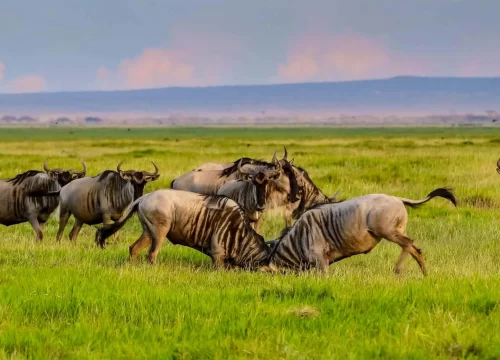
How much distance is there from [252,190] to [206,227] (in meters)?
2.25

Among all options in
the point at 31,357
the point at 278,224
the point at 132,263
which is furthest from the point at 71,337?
the point at 278,224

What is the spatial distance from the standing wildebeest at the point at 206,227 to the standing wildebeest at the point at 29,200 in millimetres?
3711

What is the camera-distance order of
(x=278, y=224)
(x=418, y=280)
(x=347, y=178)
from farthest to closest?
(x=347, y=178), (x=278, y=224), (x=418, y=280)

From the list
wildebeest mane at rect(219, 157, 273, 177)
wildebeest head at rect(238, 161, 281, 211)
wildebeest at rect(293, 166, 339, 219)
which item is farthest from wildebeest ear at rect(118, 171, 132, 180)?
wildebeest at rect(293, 166, 339, 219)

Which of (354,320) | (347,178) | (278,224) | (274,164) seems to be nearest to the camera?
(354,320)

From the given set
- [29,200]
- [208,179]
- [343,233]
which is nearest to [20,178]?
[29,200]

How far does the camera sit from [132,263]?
35.7ft

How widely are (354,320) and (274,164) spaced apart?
588 centimetres

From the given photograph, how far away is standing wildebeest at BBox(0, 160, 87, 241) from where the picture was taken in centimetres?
1420

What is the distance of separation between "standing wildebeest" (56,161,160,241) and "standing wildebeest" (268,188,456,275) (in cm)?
402

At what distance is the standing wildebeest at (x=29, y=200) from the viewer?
14.2 m

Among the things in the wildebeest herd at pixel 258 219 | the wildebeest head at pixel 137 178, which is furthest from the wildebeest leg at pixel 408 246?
the wildebeest head at pixel 137 178

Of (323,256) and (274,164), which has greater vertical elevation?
(274,164)

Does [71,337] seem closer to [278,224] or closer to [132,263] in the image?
[132,263]
